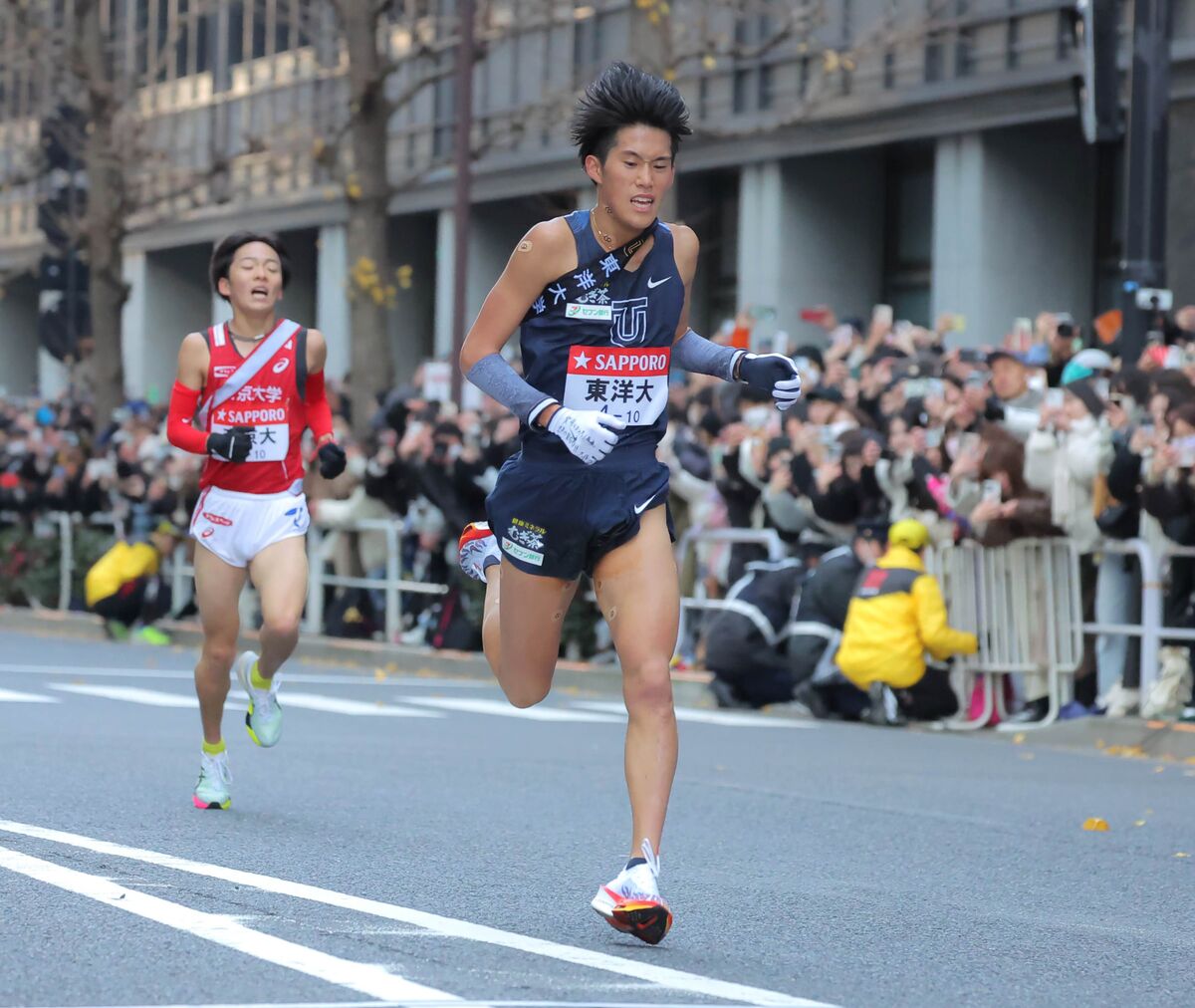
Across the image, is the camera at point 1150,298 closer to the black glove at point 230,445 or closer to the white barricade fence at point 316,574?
A: the white barricade fence at point 316,574

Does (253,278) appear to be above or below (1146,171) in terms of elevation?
below

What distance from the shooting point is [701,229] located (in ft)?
117

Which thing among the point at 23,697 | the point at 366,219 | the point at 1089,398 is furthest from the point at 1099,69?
the point at 366,219

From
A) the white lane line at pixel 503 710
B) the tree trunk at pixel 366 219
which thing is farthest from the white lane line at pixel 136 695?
the tree trunk at pixel 366 219

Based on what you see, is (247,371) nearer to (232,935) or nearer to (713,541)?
(232,935)

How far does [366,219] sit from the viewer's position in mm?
26750

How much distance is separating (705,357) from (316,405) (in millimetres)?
3183

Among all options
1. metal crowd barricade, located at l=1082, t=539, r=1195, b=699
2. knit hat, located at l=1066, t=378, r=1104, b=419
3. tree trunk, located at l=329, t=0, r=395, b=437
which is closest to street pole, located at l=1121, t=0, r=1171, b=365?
knit hat, located at l=1066, t=378, r=1104, b=419

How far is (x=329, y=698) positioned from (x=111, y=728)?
3652 mm

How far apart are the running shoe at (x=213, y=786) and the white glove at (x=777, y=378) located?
325 centimetres

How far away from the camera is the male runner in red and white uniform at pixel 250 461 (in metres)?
9.55

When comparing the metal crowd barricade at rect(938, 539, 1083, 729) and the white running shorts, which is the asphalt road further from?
the metal crowd barricade at rect(938, 539, 1083, 729)

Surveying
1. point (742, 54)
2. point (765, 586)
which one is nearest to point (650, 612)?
point (765, 586)

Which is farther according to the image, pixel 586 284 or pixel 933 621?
pixel 933 621
